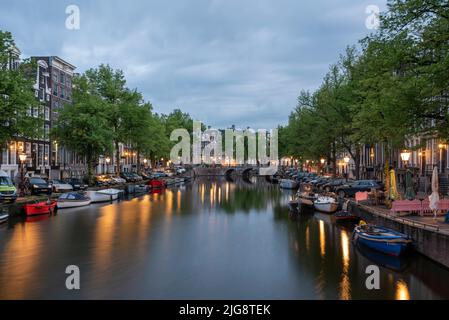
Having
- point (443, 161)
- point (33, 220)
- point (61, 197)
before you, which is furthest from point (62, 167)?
point (443, 161)

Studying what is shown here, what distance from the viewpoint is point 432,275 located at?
19.7 metres

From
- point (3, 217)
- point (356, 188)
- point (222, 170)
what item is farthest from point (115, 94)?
point (222, 170)

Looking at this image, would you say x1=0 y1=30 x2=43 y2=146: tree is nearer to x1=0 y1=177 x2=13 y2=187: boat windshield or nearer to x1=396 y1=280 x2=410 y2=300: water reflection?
x1=0 y1=177 x2=13 y2=187: boat windshield

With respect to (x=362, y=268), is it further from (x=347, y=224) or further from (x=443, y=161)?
(x=443, y=161)

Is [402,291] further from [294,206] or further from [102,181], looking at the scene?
[102,181]

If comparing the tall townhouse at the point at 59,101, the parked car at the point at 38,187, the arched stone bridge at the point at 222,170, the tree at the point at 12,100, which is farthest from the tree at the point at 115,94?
the arched stone bridge at the point at 222,170

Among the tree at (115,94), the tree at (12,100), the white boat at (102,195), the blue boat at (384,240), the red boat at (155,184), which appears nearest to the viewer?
the blue boat at (384,240)

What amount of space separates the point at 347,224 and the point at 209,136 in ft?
511

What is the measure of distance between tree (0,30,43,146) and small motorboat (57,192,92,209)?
7986 mm

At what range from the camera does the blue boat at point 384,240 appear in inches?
894

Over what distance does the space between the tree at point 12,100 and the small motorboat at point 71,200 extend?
799cm

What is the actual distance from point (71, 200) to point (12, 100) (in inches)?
517

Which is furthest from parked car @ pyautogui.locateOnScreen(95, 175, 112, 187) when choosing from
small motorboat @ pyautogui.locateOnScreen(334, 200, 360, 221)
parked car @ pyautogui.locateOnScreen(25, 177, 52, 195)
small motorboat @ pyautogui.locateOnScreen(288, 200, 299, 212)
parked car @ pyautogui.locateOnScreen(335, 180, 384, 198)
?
small motorboat @ pyautogui.locateOnScreen(334, 200, 360, 221)

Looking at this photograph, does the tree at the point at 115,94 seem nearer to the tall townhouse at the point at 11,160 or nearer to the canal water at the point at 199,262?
the tall townhouse at the point at 11,160
